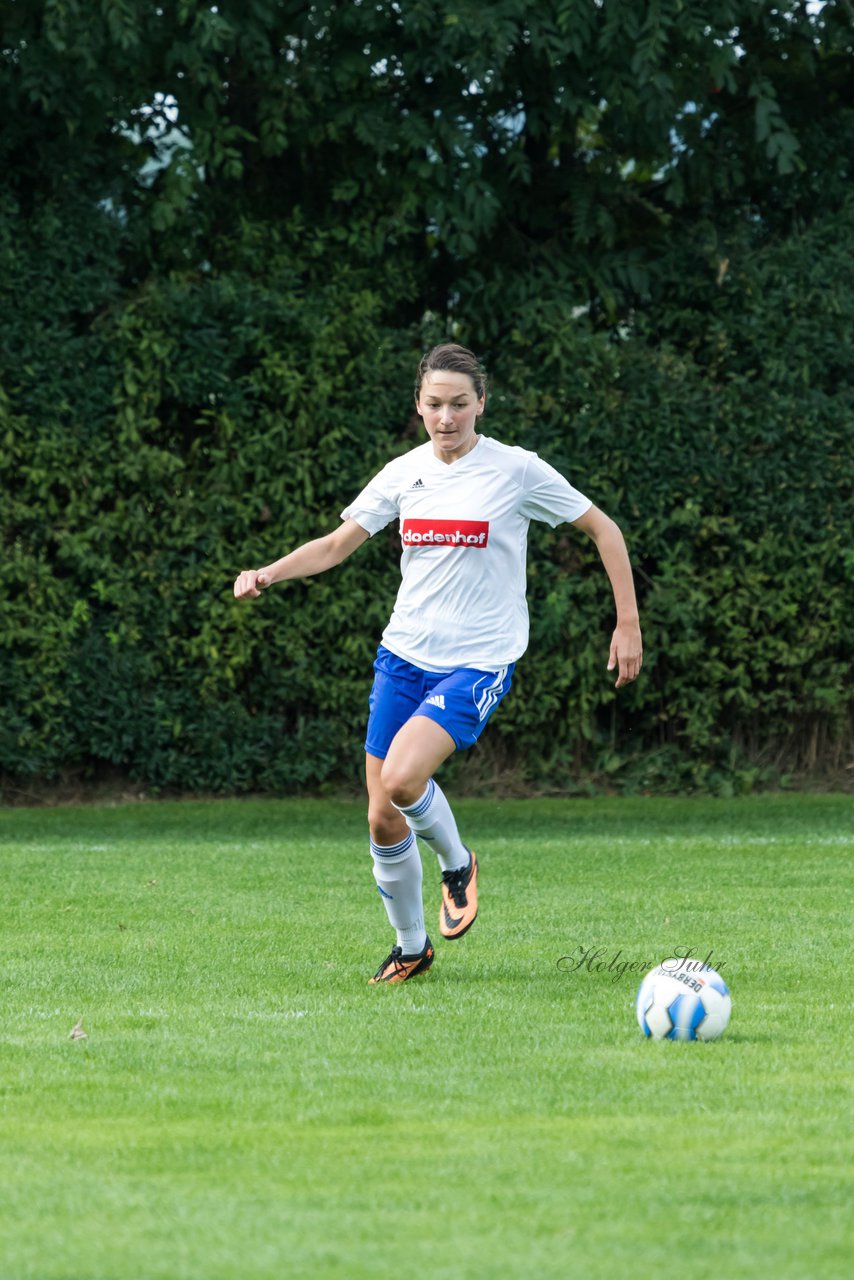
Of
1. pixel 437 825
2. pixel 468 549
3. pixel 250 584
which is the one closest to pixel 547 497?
pixel 468 549

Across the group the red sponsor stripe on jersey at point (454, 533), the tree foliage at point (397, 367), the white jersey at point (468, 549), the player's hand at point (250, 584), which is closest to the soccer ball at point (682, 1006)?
the white jersey at point (468, 549)

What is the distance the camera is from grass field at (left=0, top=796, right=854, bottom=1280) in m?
3.63

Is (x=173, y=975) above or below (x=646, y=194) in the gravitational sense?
below

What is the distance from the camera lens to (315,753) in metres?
14.1

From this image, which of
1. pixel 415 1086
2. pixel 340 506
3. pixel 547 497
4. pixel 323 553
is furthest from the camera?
pixel 340 506

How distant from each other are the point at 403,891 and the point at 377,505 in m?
1.42

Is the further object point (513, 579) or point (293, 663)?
point (293, 663)

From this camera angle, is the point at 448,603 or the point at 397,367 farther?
the point at 397,367

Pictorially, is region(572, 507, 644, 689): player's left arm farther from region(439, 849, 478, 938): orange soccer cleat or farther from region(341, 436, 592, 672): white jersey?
region(439, 849, 478, 938): orange soccer cleat

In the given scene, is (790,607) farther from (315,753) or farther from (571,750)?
(315,753)

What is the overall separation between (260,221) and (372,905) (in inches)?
274

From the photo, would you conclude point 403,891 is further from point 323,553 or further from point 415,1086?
point 415,1086

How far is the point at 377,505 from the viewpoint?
6949mm

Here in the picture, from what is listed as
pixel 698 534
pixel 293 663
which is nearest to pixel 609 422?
pixel 698 534
